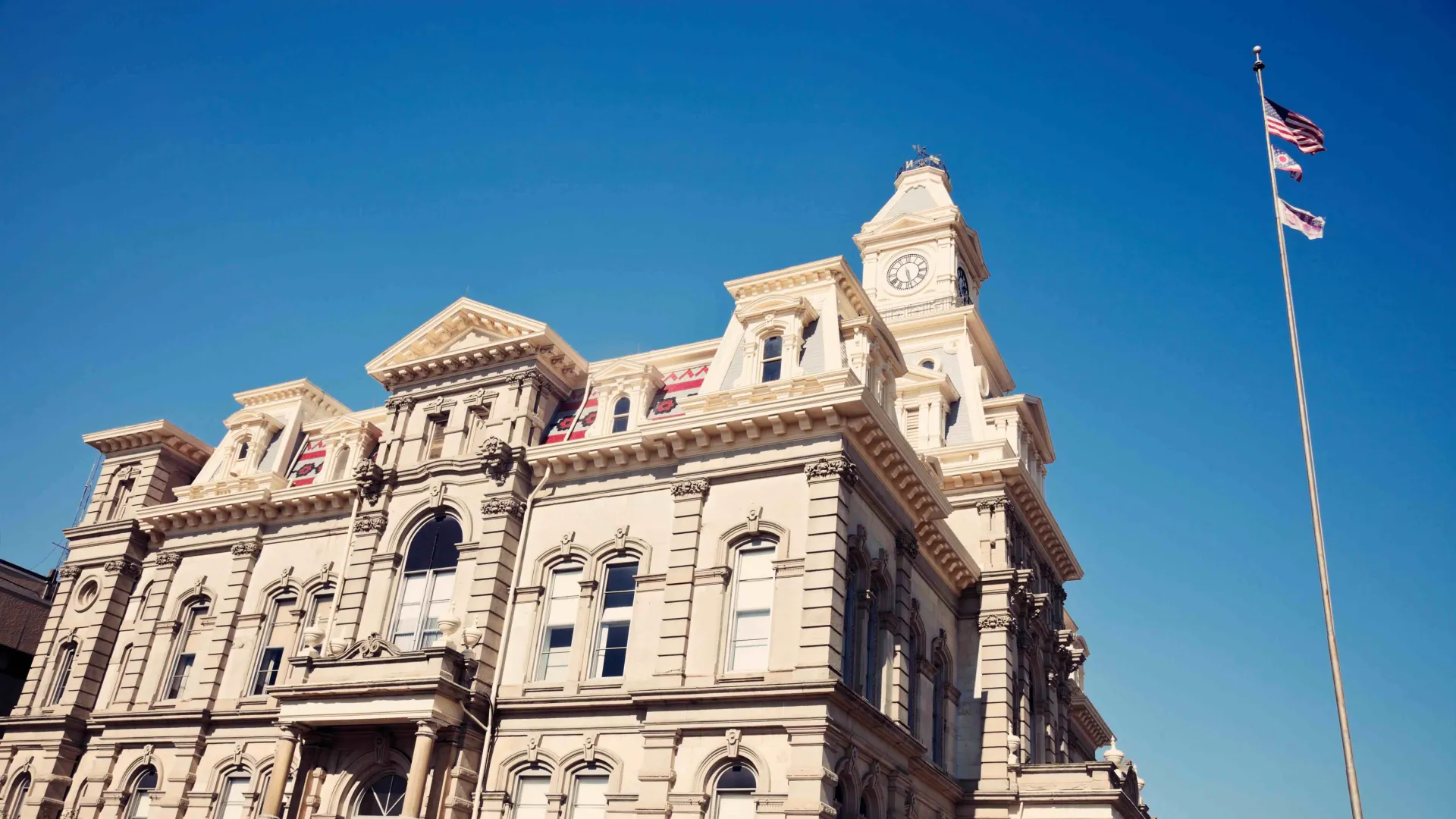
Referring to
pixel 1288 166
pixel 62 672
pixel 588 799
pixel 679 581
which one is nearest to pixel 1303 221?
pixel 1288 166

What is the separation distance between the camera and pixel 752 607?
90.5 feet

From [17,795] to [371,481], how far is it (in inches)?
646

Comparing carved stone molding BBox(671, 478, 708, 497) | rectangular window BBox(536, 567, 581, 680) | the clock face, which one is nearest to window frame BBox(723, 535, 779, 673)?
carved stone molding BBox(671, 478, 708, 497)

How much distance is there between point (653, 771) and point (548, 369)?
43.8 ft

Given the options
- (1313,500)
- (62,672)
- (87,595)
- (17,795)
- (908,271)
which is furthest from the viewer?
(908,271)

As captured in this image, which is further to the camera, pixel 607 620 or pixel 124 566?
pixel 124 566

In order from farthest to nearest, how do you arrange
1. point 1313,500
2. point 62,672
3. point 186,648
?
1. point 62,672
2. point 186,648
3. point 1313,500

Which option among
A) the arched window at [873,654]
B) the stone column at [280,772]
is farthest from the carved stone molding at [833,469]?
the stone column at [280,772]

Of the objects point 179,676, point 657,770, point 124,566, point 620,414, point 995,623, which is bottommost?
point 657,770

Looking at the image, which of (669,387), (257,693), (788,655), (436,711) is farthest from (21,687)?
(788,655)

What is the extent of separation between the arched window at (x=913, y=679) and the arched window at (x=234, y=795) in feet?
62.9

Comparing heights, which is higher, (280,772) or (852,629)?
(852,629)

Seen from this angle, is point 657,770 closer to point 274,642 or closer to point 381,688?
point 381,688

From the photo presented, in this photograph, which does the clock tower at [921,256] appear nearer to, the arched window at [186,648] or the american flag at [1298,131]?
the american flag at [1298,131]
